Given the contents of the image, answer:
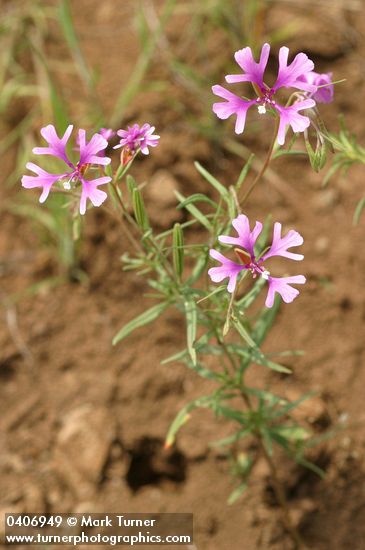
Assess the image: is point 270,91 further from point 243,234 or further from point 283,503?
point 283,503

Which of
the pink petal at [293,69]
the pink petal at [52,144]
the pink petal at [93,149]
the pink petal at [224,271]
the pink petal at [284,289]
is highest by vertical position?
the pink petal at [293,69]

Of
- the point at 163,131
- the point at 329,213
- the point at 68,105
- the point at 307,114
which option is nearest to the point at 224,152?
the point at 163,131

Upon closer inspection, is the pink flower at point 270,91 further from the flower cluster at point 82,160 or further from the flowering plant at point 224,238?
the flower cluster at point 82,160

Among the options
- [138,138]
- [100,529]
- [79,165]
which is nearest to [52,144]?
[79,165]

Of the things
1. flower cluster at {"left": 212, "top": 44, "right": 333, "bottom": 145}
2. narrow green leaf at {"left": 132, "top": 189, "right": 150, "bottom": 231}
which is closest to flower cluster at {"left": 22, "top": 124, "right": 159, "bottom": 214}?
narrow green leaf at {"left": 132, "top": 189, "right": 150, "bottom": 231}

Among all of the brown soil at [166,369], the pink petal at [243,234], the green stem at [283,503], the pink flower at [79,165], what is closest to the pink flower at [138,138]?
the pink flower at [79,165]

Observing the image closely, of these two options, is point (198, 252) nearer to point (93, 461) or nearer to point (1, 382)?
point (93, 461)

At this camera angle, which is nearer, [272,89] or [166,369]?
[272,89]
